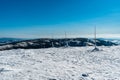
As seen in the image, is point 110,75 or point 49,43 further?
point 49,43

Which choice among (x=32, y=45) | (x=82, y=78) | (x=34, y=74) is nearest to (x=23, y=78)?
(x=34, y=74)

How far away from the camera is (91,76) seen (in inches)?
586

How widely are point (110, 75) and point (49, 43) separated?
393ft

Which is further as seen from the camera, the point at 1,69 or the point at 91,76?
the point at 1,69

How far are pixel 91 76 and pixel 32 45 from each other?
113m

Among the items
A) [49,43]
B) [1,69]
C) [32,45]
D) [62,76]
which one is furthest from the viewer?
[49,43]

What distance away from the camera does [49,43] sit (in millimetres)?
134000

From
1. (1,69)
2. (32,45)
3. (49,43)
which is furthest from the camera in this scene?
(49,43)

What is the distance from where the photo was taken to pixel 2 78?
1380 cm

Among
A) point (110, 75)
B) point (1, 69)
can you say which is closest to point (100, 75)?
point (110, 75)

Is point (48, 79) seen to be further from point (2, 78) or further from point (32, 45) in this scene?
point (32, 45)

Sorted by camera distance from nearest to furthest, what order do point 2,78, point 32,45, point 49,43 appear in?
point 2,78, point 32,45, point 49,43

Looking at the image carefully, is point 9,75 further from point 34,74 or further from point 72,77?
point 72,77

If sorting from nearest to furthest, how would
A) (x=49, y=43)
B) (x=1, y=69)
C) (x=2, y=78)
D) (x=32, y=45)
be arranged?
(x=2, y=78), (x=1, y=69), (x=32, y=45), (x=49, y=43)
